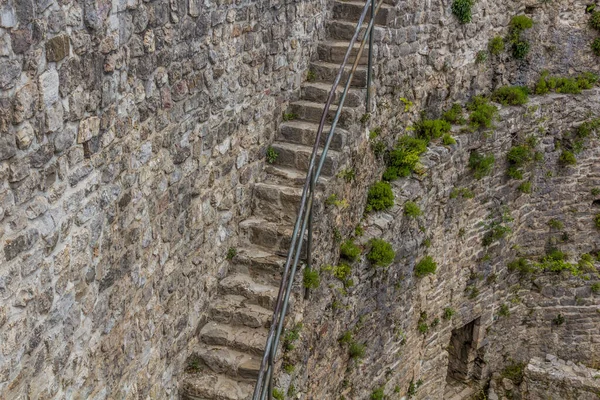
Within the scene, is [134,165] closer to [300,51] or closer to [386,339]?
[300,51]

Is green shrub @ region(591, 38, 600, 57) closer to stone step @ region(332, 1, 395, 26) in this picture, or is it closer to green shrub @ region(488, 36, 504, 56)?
green shrub @ region(488, 36, 504, 56)

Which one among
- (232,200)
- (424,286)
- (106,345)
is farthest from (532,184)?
(106,345)

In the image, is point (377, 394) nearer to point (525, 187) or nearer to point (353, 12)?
point (525, 187)

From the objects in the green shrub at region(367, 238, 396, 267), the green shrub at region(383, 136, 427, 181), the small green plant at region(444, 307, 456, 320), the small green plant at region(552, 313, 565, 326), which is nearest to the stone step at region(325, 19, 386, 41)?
the green shrub at region(383, 136, 427, 181)

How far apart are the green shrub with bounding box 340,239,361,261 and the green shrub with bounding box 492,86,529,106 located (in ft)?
11.9

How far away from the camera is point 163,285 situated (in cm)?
543

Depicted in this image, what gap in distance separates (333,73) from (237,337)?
2.86 meters

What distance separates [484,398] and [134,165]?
768 cm

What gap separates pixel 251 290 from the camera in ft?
20.6

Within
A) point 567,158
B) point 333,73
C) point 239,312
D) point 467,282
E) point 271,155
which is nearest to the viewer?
point 239,312

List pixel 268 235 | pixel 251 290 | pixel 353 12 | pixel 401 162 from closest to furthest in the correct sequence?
pixel 251 290 < pixel 268 235 < pixel 353 12 < pixel 401 162

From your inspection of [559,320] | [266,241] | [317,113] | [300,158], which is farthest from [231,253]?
[559,320]

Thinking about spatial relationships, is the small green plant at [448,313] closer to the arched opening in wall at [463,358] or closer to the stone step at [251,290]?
the arched opening in wall at [463,358]

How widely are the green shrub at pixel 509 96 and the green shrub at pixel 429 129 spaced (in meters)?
1.41
